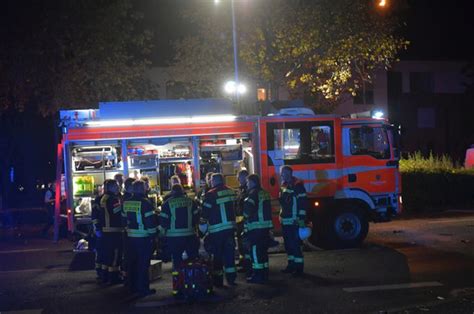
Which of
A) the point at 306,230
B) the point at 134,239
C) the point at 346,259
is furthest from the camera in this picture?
the point at 346,259

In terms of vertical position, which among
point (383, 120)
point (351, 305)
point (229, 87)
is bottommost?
point (351, 305)

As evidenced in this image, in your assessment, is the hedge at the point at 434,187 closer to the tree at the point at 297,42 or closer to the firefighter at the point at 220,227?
the tree at the point at 297,42

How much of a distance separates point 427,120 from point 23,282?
33.2 metres

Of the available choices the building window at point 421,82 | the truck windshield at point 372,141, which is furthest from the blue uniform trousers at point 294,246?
the building window at point 421,82

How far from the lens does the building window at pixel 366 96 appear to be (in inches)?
1380

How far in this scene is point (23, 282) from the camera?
9.67 m

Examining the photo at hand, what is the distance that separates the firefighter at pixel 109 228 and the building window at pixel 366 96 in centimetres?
2738

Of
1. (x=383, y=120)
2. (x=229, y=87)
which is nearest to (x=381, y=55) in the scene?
(x=229, y=87)

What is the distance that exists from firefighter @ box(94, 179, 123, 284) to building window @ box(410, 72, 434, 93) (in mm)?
31172

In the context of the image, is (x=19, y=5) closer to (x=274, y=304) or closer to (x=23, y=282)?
(x=23, y=282)

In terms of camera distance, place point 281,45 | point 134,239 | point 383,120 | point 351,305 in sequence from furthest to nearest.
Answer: point 281,45 < point 383,120 < point 134,239 < point 351,305

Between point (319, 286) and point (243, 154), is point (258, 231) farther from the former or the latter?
point (243, 154)

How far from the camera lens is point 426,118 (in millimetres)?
38250

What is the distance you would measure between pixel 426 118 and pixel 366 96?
537 cm
